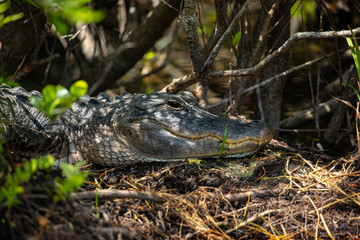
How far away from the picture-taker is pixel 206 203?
261cm

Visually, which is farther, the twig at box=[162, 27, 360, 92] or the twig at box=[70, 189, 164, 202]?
the twig at box=[162, 27, 360, 92]

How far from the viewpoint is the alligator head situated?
3.14 meters

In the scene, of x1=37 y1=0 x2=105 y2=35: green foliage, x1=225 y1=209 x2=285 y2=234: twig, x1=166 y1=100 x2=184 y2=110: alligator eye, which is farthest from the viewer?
x1=166 y1=100 x2=184 y2=110: alligator eye

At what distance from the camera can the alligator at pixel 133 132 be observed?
316cm

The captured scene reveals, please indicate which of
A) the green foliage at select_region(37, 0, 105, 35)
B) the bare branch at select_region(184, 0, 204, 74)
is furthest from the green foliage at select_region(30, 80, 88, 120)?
the bare branch at select_region(184, 0, 204, 74)

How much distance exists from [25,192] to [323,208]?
5.96 feet

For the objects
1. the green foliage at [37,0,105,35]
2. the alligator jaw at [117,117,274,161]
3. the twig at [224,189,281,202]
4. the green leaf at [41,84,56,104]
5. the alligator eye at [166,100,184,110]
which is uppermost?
the green foliage at [37,0,105,35]

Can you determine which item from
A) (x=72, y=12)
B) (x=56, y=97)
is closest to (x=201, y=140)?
(x=56, y=97)

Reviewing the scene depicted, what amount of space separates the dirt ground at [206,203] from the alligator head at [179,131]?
0.11m

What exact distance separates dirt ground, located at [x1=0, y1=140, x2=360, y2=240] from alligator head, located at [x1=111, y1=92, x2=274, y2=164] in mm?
109

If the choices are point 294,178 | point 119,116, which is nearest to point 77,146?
point 119,116

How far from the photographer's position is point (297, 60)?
6.81 metres

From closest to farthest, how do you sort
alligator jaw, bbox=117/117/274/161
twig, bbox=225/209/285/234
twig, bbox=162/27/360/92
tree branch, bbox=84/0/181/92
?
twig, bbox=225/209/285/234
twig, bbox=162/27/360/92
alligator jaw, bbox=117/117/274/161
tree branch, bbox=84/0/181/92

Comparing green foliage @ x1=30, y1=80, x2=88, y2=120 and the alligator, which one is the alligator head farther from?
green foliage @ x1=30, y1=80, x2=88, y2=120
